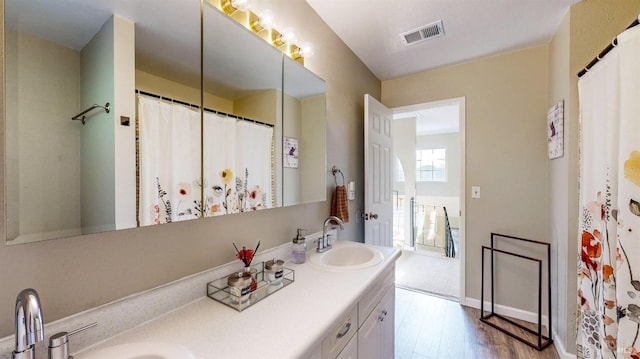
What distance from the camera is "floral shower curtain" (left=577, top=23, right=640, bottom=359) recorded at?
946 mm

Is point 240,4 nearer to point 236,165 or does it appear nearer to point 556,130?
point 236,165

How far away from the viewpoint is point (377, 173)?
2332 mm

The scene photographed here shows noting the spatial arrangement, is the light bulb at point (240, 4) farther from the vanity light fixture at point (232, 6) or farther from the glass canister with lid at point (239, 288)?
the glass canister with lid at point (239, 288)

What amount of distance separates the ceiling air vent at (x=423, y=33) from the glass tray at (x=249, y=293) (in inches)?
77.6

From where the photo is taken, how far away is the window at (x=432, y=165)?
21.0ft

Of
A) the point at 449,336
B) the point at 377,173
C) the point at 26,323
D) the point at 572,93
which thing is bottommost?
the point at 449,336

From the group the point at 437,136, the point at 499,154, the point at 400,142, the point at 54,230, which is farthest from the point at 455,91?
the point at 437,136

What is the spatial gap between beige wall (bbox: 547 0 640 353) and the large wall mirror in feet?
6.38

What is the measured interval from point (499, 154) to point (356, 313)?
82.5 inches

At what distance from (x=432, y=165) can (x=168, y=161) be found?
21.9ft

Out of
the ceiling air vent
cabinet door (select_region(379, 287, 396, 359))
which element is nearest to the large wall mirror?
cabinet door (select_region(379, 287, 396, 359))

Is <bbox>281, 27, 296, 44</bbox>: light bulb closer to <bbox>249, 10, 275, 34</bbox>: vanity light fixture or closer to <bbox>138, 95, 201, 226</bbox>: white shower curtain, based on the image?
<bbox>249, 10, 275, 34</bbox>: vanity light fixture

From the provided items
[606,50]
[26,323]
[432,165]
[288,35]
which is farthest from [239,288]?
[432,165]

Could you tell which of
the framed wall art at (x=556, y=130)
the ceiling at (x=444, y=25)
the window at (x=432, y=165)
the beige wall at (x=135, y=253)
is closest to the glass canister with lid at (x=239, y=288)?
the beige wall at (x=135, y=253)
